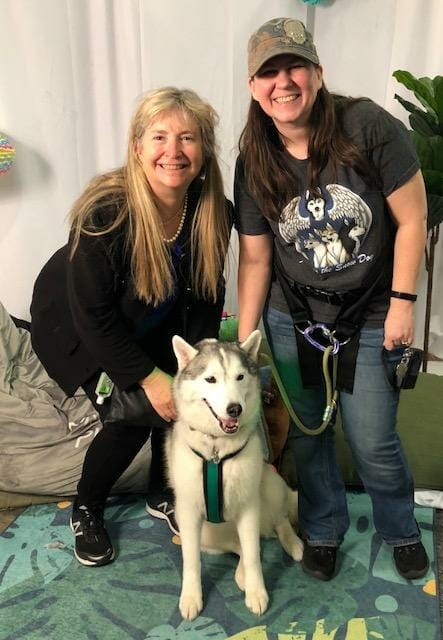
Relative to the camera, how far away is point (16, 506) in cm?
224

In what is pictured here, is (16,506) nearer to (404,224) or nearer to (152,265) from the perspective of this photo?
(152,265)

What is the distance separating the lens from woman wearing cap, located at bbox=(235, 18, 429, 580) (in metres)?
1.39

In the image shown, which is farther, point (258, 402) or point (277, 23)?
point (258, 402)

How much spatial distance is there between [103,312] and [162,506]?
3.02ft

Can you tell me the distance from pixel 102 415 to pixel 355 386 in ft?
2.75

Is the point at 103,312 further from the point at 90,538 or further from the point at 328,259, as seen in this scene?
the point at 90,538

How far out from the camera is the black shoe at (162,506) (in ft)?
6.97

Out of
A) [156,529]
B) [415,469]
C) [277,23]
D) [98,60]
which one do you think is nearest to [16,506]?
[156,529]

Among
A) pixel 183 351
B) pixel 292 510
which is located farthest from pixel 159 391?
pixel 292 510

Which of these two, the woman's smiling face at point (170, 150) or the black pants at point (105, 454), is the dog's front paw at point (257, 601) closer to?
the black pants at point (105, 454)

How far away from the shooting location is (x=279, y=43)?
4.42ft

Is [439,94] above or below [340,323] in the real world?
above

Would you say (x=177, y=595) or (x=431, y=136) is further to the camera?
(x=431, y=136)

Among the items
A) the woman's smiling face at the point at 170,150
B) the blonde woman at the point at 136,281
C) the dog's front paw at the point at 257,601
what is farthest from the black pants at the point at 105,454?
the woman's smiling face at the point at 170,150
